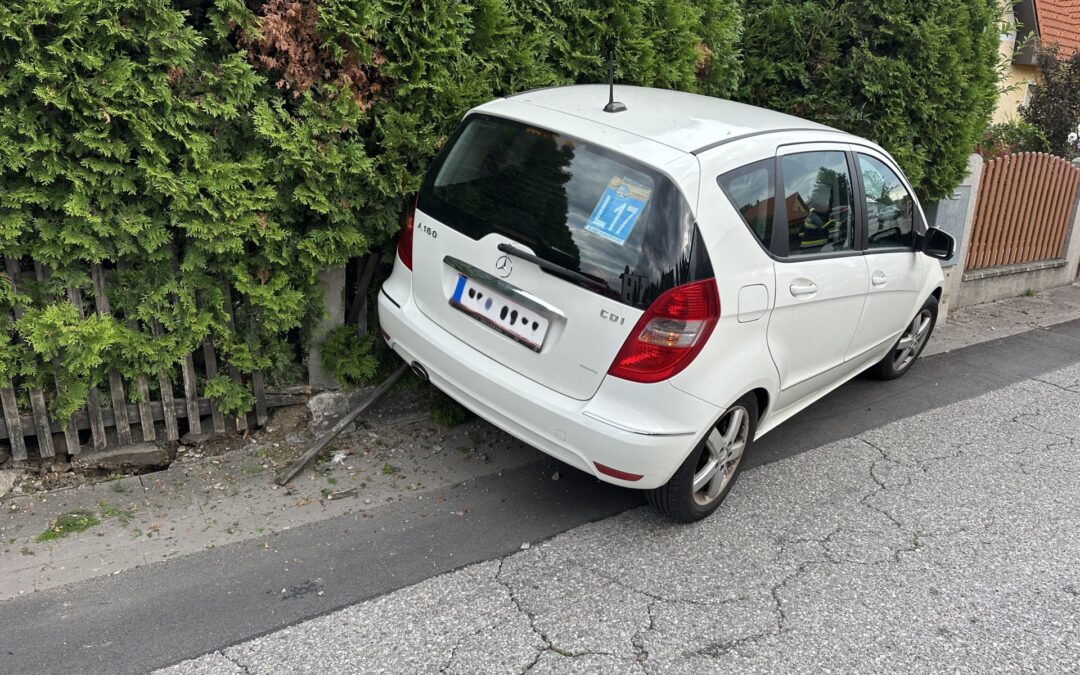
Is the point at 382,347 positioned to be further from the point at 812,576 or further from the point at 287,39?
the point at 812,576

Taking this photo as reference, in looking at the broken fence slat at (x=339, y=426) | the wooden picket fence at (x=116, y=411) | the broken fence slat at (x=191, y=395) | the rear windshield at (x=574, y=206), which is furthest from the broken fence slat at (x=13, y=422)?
the rear windshield at (x=574, y=206)

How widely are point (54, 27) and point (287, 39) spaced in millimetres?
952

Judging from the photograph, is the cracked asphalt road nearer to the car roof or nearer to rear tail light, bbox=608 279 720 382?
rear tail light, bbox=608 279 720 382

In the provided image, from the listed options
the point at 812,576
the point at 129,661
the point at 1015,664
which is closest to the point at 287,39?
the point at 129,661

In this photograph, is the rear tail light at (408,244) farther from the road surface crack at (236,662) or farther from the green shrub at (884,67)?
the green shrub at (884,67)

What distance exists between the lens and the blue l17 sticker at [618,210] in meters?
3.30

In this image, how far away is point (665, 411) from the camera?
10.8 feet

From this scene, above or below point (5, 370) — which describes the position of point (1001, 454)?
below

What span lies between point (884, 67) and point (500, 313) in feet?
14.8

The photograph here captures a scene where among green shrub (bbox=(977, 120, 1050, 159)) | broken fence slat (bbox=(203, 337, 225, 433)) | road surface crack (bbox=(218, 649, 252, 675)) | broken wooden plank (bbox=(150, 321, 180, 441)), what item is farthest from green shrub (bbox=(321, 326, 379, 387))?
green shrub (bbox=(977, 120, 1050, 159))

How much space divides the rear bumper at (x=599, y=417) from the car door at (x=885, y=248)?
1.78 metres

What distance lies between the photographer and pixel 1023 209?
8.78m

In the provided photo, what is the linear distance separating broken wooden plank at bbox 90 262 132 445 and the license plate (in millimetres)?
1664

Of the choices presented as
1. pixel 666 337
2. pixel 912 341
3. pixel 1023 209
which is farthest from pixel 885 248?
pixel 1023 209
